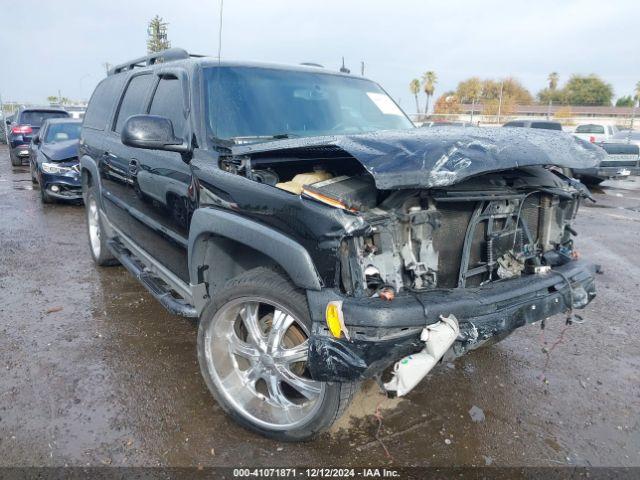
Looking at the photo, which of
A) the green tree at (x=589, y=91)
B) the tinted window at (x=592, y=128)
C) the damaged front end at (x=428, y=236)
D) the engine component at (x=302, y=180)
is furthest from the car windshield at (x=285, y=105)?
the green tree at (x=589, y=91)

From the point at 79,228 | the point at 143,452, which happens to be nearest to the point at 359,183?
the point at 143,452

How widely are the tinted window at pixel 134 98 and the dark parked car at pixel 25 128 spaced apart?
13.6m

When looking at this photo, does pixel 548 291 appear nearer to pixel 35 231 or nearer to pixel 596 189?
pixel 35 231

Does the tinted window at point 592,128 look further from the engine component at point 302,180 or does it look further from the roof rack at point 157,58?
the engine component at point 302,180

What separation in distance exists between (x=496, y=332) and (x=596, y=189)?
1356 cm

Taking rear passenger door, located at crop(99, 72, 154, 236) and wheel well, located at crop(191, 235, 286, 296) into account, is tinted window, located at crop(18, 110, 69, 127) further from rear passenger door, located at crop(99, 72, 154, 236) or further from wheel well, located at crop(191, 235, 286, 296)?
wheel well, located at crop(191, 235, 286, 296)

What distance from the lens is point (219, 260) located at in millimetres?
3182

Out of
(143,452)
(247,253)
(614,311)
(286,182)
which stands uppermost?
(286,182)

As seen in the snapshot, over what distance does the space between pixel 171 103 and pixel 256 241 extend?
5.46 feet

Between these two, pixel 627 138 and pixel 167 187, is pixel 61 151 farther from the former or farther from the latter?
pixel 627 138

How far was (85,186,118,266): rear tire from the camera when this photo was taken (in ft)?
18.1

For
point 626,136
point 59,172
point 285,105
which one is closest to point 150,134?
point 285,105

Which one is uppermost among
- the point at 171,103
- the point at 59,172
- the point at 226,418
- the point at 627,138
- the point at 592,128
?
the point at 592,128

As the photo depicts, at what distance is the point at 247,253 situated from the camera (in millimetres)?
3107
